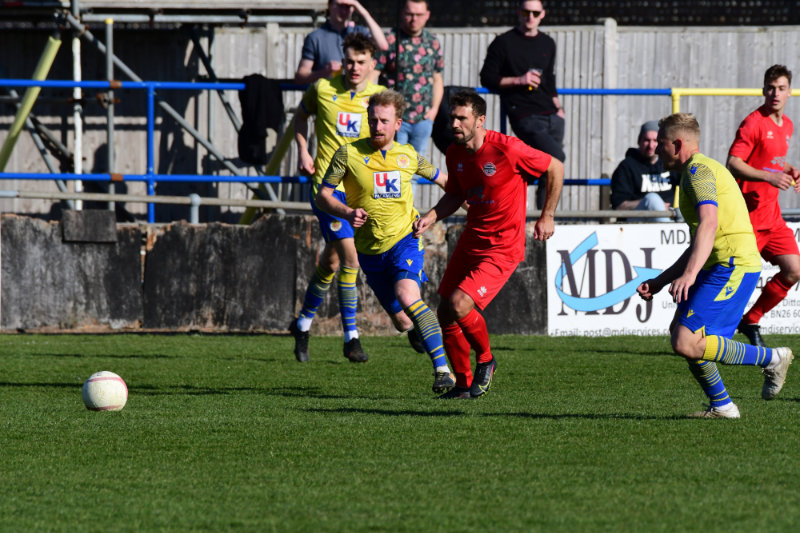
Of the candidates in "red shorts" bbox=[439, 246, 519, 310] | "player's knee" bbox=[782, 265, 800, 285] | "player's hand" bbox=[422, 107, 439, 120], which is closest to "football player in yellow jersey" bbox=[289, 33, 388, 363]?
"player's hand" bbox=[422, 107, 439, 120]

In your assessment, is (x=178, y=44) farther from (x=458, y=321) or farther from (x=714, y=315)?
(x=714, y=315)

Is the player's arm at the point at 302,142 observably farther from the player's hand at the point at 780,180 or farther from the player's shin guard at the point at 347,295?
the player's hand at the point at 780,180

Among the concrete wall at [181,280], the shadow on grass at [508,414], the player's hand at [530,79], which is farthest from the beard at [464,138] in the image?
the concrete wall at [181,280]

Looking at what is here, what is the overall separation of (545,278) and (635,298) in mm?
878

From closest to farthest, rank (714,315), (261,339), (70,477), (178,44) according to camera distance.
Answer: (70,477) < (714,315) < (261,339) < (178,44)

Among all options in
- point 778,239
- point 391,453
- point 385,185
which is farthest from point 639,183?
point 391,453

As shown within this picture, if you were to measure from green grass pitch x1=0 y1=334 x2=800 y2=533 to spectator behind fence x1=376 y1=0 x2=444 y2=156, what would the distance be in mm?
3012

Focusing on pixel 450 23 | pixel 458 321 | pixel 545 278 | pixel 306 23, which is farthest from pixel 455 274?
pixel 450 23

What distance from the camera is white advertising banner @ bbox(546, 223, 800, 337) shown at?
11789 mm

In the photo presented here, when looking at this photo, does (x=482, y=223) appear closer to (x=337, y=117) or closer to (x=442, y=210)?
(x=442, y=210)

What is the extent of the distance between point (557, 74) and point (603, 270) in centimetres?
529

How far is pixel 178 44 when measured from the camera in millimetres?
16188

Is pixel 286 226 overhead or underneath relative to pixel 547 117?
underneath

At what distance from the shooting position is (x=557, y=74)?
53.8 feet
